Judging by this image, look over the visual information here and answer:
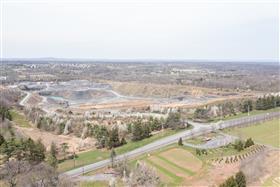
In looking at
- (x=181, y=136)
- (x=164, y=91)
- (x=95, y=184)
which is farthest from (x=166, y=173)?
(x=164, y=91)

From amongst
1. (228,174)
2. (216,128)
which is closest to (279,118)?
(216,128)

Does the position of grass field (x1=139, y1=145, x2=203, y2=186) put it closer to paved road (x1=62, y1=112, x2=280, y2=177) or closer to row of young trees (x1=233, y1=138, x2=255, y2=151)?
paved road (x1=62, y1=112, x2=280, y2=177)

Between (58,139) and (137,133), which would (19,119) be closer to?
(58,139)

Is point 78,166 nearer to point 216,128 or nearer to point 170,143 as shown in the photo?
point 170,143

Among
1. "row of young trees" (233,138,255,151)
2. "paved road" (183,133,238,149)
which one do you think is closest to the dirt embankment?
"paved road" (183,133,238,149)

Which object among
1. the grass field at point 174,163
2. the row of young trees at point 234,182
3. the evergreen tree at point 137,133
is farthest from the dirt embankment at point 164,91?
the row of young trees at point 234,182
